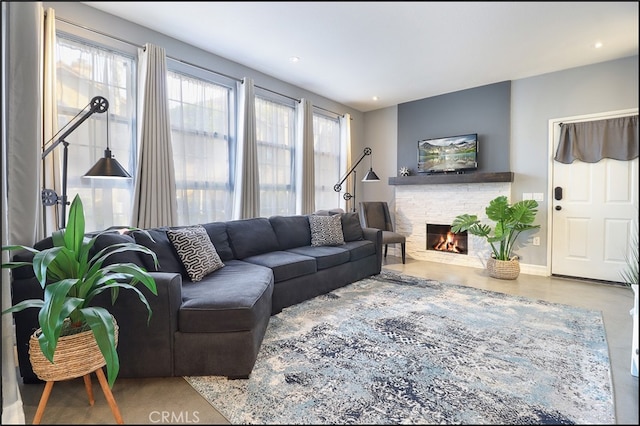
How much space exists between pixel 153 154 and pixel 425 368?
2.53 m

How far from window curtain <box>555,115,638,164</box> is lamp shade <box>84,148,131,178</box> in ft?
7.94

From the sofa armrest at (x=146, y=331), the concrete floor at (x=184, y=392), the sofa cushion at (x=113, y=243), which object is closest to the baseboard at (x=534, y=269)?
the concrete floor at (x=184, y=392)

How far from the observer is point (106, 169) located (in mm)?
1951

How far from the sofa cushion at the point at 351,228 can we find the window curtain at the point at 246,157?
3.74 feet

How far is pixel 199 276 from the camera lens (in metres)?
2.30

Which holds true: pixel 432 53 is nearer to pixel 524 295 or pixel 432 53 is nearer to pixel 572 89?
pixel 572 89

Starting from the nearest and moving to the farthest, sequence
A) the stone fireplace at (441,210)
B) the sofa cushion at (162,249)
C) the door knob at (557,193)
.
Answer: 1. the sofa cushion at (162,249)
2. the door knob at (557,193)
3. the stone fireplace at (441,210)

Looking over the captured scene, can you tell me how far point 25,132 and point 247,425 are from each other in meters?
1.32

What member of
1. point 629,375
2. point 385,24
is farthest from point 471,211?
point 385,24

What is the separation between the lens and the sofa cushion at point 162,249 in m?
2.24

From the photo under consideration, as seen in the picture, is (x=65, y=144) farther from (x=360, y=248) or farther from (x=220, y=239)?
(x=360, y=248)

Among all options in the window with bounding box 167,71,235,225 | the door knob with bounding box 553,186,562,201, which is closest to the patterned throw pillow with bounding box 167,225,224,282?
the window with bounding box 167,71,235,225

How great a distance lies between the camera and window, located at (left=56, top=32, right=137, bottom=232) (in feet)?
5.26

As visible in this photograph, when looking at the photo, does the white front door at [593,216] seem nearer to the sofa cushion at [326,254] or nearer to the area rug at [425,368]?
the area rug at [425,368]
